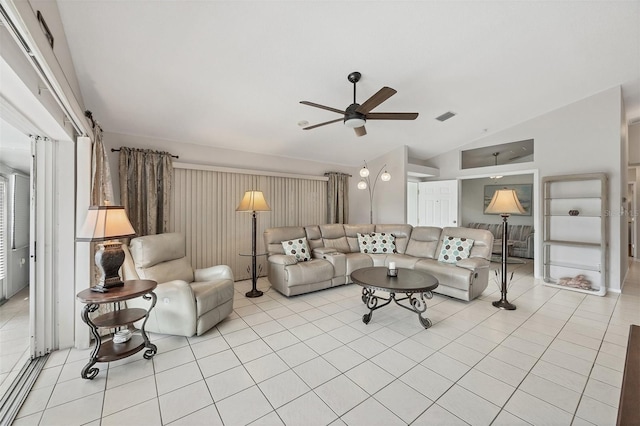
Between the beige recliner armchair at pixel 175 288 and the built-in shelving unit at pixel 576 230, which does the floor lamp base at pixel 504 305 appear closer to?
the built-in shelving unit at pixel 576 230

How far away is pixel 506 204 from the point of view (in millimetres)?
3322

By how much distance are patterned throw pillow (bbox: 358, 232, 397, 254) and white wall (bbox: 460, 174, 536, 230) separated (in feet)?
14.5

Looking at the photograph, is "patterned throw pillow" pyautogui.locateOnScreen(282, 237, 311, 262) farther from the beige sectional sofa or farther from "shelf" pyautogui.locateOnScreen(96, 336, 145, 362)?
"shelf" pyautogui.locateOnScreen(96, 336, 145, 362)

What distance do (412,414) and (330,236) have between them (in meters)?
3.44

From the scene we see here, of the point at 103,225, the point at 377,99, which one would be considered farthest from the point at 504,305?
the point at 103,225

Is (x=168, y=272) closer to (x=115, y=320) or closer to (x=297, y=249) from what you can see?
(x=115, y=320)

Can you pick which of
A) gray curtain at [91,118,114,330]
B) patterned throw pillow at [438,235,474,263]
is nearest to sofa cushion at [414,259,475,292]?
patterned throw pillow at [438,235,474,263]

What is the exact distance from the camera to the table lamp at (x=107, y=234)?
6.92 feet

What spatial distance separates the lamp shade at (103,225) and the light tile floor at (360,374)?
3.60ft

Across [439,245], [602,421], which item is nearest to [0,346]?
[602,421]

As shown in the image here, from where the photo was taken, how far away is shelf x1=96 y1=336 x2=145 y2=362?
→ 6.77 ft

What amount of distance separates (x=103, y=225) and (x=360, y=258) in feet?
11.5

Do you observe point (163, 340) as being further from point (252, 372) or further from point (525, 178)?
point (525, 178)

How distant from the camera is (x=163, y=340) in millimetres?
2600
